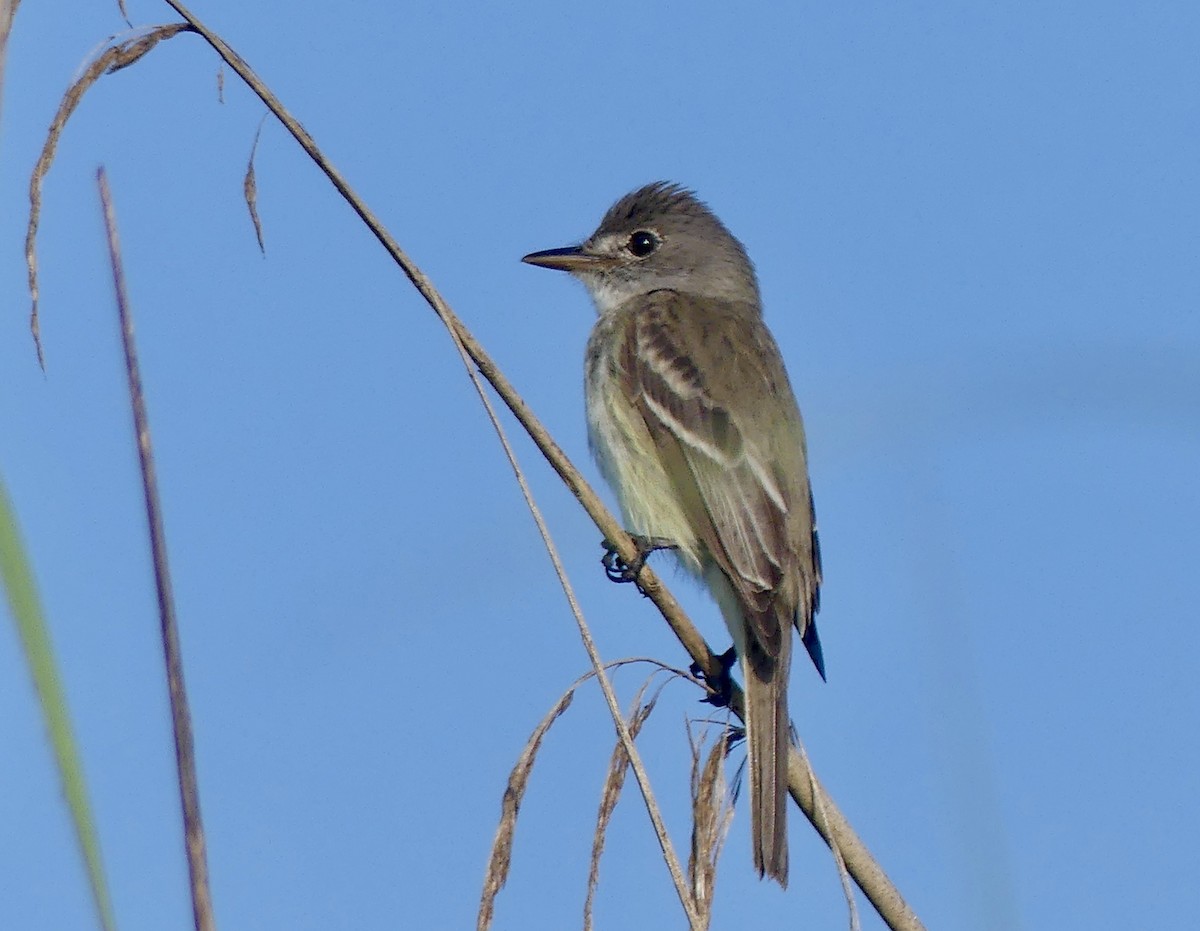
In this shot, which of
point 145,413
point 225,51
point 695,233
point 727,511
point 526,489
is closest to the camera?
point 145,413

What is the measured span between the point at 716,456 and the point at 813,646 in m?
0.61

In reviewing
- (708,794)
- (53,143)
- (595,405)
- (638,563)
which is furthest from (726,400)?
(53,143)

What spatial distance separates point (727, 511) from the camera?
395 cm

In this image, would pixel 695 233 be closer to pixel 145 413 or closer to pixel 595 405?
pixel 595 405

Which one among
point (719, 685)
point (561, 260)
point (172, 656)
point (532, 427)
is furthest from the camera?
point (561, 260)

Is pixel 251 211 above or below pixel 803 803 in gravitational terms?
above

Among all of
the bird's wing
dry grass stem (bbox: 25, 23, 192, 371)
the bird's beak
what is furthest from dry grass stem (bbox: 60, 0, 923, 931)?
the bird's beak

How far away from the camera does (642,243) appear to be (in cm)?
545

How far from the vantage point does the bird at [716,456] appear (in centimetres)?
373

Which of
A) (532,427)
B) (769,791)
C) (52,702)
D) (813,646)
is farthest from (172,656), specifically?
(813,646)

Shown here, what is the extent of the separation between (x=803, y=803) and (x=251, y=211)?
4.61 ft

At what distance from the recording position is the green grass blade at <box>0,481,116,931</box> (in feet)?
4.69

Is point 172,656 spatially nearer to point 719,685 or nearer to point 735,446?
point 719,685

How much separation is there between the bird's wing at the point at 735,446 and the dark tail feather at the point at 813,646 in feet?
0.11
